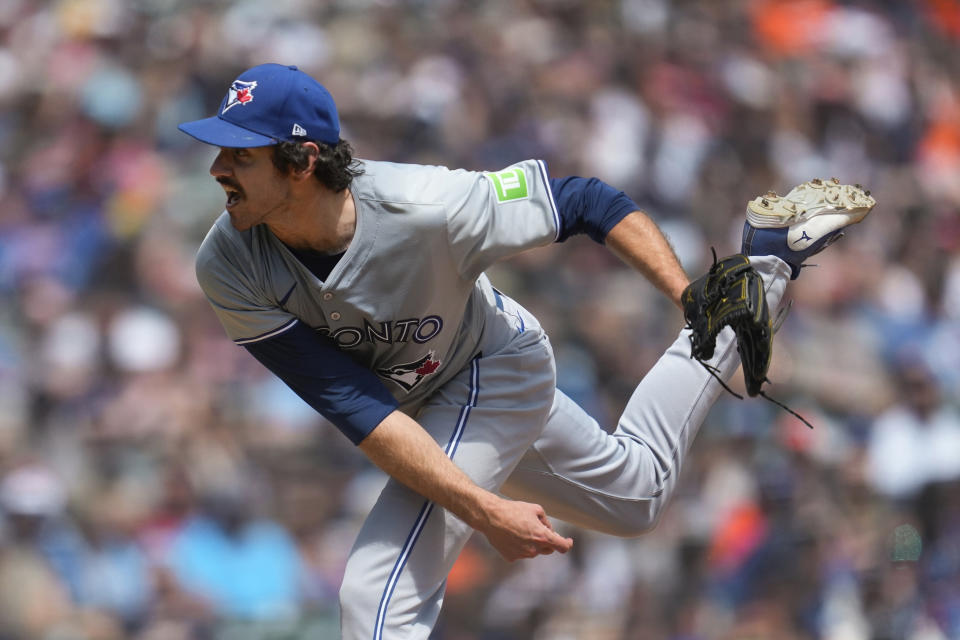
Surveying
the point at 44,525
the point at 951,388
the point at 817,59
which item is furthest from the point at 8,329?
the point at 817,59

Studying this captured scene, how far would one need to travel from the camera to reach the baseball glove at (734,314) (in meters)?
2.87

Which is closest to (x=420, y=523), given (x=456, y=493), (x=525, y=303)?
(x=456, y=493)

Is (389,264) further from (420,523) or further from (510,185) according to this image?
(420,523)

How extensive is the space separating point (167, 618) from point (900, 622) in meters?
3.00

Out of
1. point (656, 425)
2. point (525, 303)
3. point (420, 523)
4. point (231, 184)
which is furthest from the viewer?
point (525, 303)

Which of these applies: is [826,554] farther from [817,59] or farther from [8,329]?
[817,59]

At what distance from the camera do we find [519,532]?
2.88m

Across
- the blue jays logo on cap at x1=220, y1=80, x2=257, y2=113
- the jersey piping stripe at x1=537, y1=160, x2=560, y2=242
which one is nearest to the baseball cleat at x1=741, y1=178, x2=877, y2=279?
the jersey piping stripe at x1=537, y1=160, x2=560, y2=242

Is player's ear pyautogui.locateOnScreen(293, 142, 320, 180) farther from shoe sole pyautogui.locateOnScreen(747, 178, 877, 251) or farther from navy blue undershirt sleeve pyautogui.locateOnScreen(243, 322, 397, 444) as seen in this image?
shoe sole pyautogui.locateOnScreen(747, 178, 877, 251)

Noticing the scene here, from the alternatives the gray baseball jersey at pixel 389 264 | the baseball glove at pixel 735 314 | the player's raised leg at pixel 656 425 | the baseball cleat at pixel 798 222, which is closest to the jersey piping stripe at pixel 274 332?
the gray baseball jersey at pixel 389 264

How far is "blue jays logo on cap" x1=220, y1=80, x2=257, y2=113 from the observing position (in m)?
2.86

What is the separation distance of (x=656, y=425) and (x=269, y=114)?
4.80 ft

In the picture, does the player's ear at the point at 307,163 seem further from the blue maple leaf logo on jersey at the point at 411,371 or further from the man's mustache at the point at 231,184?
the blue maple leaf logo on jersey at the point at 411,371

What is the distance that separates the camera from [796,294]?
7.21 meters
